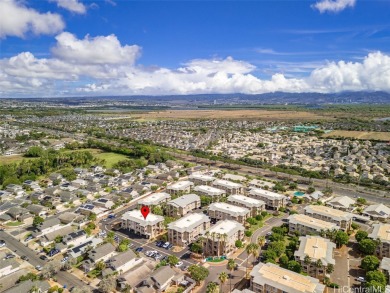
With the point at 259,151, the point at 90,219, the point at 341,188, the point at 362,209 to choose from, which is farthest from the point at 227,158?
the point at 90,219

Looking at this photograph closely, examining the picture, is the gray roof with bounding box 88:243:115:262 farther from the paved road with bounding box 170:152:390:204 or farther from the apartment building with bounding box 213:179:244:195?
the paved road with bounding box 170:152:390:204

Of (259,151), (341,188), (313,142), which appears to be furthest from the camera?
(313,142)

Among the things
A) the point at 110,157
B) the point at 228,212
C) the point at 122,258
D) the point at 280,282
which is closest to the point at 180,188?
the point at 228,212

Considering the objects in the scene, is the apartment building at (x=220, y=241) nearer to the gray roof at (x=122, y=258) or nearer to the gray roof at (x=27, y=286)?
the gray roof at (x=122, y=258)

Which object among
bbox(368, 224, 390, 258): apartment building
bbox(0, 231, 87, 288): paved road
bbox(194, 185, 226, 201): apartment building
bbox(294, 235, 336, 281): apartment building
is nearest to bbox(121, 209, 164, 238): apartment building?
bbox(0, 231, 87, 288): paved road

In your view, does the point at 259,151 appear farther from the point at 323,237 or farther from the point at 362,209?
the point at 323,237
